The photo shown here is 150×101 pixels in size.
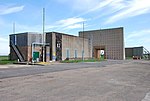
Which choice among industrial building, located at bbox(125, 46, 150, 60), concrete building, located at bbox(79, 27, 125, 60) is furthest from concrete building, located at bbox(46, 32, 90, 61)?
industrial building, located at bbox(125, 46, 150, 60)

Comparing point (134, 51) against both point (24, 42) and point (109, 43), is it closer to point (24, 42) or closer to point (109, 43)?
point (109, 43)

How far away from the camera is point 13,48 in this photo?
45844 millimetres

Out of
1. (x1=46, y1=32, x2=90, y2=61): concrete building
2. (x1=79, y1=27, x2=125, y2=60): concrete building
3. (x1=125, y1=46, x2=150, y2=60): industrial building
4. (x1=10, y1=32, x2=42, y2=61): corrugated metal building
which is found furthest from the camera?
(x1=125, y1=46, x2=150, y2=60): industrial building

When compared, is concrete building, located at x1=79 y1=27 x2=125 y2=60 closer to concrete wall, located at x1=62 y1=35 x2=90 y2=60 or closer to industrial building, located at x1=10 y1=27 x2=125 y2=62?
concrete wall, located at x1=62 y1=35 x2=90 y2=60

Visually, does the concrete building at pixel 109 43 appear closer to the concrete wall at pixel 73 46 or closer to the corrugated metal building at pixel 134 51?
the corrugated metal building at pixel 134 51

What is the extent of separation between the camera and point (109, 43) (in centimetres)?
8512

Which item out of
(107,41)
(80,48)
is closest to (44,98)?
(80,48)

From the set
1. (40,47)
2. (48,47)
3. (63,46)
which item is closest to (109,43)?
(63,46)

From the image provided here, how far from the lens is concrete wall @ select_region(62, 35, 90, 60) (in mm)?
51031

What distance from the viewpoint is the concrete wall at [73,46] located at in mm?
51031

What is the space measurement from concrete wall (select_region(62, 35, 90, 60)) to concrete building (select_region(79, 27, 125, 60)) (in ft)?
65.1

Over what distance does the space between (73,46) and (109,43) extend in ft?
109

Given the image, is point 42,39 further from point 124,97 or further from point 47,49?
point 124,97

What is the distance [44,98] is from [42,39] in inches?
1518
